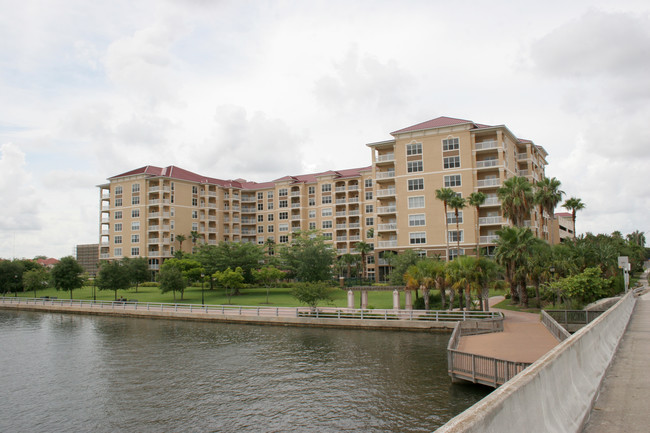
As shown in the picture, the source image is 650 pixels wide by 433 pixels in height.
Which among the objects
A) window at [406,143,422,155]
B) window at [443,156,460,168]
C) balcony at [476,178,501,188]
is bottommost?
balcony at [476,178,501,188]

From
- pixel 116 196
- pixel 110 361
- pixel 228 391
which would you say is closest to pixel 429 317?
pixel 228 391

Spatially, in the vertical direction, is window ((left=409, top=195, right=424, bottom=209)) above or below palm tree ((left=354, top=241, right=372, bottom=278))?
above

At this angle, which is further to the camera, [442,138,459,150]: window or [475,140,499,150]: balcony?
[442,138,459,150]: window

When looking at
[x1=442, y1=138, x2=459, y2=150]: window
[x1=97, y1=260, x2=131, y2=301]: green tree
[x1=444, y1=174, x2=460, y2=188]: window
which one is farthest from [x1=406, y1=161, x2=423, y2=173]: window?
[x1=97, y1=260, x2=131, y2=301]: green tree

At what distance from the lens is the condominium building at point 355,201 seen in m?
65.7

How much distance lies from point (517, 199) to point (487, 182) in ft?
56.6

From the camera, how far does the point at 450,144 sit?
6675 cm

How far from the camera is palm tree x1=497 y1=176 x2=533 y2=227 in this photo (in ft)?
159

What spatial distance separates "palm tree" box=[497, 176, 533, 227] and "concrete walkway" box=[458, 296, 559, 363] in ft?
60.5

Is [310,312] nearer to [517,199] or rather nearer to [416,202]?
[517,199]

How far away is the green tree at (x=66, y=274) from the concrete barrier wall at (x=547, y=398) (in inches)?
2692

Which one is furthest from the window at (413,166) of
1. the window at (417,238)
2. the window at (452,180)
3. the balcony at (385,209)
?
the window at (417,238)

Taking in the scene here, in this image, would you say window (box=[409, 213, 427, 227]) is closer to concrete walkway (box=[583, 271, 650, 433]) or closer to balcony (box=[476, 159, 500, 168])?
balcony (box=[476, 159, 500, 168])

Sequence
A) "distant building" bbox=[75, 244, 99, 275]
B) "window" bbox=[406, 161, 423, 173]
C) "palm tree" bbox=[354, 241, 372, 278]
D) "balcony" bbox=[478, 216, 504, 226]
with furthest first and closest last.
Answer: "distant building" bbox=[75, 244, 99, 275] → "palm tree" bbox=[354, 241, 372, 278] → "window" bbox=[406, 161, 423, 173] → "balcony" bbox=[478, 216, 504, 226]
